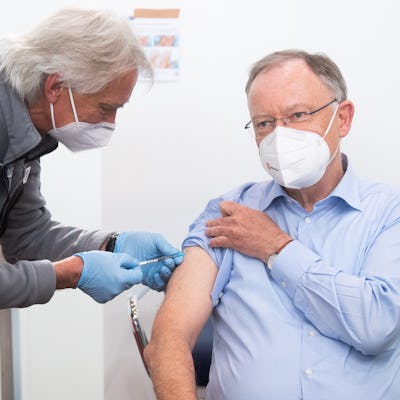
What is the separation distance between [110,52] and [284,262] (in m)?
0.76

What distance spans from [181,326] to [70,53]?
0.81 meters

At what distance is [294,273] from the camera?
51.3 inches

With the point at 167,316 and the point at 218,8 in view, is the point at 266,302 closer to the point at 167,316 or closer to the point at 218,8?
the point at 167,316

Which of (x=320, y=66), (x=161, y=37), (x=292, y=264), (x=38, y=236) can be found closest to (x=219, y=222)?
(x=292, y=264)

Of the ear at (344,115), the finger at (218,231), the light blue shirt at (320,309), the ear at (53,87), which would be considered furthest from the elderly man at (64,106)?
the ear at (344,115)

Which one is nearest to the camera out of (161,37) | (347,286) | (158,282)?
(347,286)

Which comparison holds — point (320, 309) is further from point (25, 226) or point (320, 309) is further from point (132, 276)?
point (25, 226)

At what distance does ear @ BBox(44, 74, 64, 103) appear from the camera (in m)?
1.39

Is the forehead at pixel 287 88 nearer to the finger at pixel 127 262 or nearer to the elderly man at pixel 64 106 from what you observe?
the elderly man at pixel 64 106

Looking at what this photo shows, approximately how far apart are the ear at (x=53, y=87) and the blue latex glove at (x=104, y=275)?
47cm

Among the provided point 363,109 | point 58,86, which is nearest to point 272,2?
point 363,109

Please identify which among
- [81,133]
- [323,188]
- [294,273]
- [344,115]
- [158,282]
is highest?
[344,115]

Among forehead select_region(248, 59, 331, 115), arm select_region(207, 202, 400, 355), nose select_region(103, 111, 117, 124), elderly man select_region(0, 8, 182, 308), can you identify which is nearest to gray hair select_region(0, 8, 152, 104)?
elderly man select_region(0, 8, 182, 308)

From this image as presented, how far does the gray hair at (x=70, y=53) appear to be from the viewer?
4.52 ft
